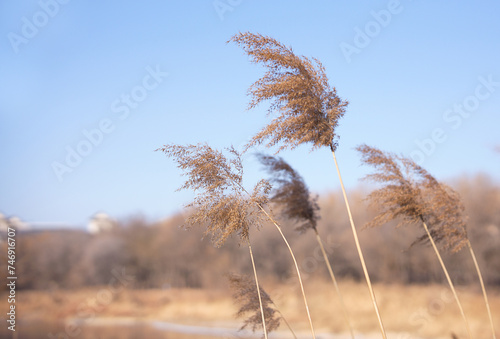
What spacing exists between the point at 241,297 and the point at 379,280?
87.7ft

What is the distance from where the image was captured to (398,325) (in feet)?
74.9

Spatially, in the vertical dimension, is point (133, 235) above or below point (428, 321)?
above

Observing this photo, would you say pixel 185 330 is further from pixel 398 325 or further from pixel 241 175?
pixel 241 175

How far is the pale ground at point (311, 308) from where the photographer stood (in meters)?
21.3

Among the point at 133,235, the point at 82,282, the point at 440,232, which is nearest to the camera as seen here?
the point at 440,232

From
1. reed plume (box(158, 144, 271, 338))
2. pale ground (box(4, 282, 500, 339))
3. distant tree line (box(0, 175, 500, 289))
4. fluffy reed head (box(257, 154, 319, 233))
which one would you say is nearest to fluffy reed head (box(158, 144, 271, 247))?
reed plume (box(158, 144, 271, 338))

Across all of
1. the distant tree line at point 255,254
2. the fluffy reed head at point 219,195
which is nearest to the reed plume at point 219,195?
the fluffy reed head at point 219,195

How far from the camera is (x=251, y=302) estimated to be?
5586 mm

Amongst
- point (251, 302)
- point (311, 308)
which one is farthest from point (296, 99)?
point (311, 308)

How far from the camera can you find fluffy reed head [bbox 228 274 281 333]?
552 centimetres

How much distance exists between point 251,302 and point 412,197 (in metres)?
2.69

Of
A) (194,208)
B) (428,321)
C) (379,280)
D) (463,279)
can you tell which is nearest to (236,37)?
(194,208)

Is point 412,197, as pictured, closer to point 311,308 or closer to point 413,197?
point 413,197

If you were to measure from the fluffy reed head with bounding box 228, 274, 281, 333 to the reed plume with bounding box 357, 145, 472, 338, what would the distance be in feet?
6.56
